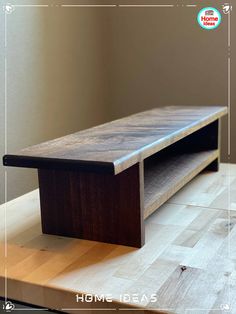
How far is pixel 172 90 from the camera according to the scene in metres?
2.15

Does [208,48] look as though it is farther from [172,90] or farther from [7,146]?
[7,146]

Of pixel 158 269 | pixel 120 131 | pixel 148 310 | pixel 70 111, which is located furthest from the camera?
pixel 70 111

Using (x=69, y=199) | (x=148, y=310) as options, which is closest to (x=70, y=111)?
(x=69, y=199)

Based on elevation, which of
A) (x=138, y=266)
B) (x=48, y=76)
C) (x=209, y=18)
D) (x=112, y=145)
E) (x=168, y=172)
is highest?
(x=209, y=18)

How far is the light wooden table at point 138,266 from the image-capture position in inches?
29.0

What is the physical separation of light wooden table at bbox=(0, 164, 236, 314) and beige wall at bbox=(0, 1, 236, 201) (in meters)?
0.66

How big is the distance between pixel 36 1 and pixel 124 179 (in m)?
1.08

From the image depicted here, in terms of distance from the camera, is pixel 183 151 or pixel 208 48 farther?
pixel 208 48

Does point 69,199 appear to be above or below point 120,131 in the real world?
below

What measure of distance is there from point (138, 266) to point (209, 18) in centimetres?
153

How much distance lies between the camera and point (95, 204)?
0.92m

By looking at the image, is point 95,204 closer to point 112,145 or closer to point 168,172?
point 112,145

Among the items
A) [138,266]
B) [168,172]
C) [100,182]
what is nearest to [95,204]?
[100,182]

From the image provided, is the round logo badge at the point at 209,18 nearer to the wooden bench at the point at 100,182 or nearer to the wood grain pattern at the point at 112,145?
the wood grain pattern at the point at 112,145
